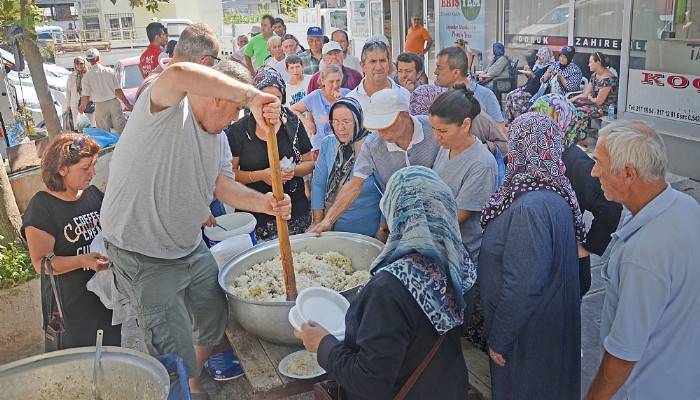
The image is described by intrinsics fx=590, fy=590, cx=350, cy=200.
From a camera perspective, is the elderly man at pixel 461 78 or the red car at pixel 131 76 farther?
the red car at pixel 131 76

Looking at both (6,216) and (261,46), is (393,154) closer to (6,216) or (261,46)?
(6,216)

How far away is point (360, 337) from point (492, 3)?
10.0 m

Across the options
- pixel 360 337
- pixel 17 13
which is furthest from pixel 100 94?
pixel 360 337

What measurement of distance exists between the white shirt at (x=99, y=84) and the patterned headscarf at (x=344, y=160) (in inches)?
269

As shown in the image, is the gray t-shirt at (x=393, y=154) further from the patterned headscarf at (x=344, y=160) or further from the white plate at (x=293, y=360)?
the white plate at (x=293, y=360)

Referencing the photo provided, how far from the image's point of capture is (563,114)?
132 inches

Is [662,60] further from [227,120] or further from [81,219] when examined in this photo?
[81,219]

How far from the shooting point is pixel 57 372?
2396 mm

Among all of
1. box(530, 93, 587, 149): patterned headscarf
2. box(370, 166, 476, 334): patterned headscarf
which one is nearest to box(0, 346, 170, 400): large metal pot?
box(370, 166, 476, 334): patterned headscarf

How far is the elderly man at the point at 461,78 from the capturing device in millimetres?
4922

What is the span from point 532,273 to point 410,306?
2.29 ft

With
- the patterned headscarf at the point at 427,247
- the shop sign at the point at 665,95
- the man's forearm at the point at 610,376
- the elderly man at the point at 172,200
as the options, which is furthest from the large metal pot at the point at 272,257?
the shop sign at the point at 665,95

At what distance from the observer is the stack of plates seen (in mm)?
2492

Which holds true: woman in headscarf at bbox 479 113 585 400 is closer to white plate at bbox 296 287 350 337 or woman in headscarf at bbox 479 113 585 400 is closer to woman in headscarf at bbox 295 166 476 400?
woman in headscarf at bbox 295 166 476 400
